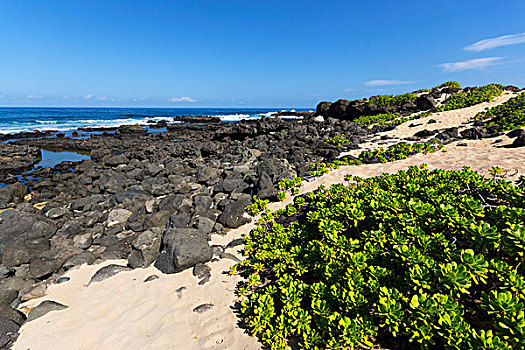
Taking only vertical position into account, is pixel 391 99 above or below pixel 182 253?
above

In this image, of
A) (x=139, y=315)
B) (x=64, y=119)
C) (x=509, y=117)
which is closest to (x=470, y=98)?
(x=509, y=117)

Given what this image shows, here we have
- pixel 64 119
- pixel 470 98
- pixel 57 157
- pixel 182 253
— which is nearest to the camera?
pixel 182 253

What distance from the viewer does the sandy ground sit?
11.3ft

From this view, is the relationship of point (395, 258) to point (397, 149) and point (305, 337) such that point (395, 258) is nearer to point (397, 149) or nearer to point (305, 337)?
point (305, 337)

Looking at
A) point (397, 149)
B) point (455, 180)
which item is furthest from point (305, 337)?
point (397, 149)

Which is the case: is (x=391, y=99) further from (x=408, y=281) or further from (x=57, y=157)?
(x=57, y=157)

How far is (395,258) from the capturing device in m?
2.86

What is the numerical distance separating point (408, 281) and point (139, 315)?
4.07m

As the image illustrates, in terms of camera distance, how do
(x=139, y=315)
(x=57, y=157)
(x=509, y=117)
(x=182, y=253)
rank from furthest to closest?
(x=57, y=157) < (x=509, y=117) < (x=182, y=253) < (x=139, y=315)

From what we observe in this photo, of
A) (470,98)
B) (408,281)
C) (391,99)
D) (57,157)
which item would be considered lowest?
(57,157)

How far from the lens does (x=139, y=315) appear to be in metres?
4.03

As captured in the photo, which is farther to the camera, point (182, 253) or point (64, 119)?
point (64, 119)

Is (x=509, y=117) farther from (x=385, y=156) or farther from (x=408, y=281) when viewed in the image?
(x=408, y=281)

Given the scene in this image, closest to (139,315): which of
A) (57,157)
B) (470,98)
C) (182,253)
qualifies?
(182,253)
